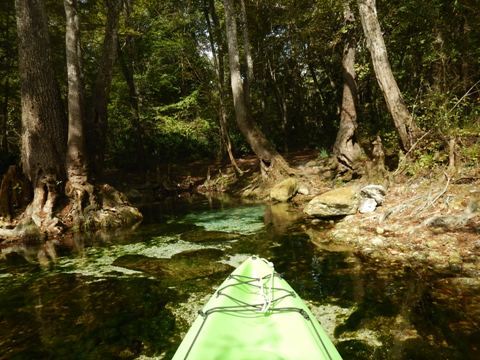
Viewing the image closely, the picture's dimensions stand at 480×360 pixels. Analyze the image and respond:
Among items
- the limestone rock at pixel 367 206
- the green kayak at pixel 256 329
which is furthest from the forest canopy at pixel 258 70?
the green kayak at pixel 256 329

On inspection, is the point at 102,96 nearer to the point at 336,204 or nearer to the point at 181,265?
the point at 181,265

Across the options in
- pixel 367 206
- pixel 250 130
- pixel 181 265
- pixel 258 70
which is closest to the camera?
pixel 181 265

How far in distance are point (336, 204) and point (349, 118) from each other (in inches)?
194

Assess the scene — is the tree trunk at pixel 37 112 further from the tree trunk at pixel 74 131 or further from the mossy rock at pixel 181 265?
the mossy rock at pixel 181 265

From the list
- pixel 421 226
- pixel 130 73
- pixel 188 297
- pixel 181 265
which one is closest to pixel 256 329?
pixel 188 297

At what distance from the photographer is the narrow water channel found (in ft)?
12.2

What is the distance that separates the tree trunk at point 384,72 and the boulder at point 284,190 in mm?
4250

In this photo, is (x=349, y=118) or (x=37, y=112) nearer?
(x=37, y=112)

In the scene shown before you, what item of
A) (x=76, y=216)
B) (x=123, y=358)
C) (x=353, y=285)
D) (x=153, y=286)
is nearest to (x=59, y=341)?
(x=123, y=358)

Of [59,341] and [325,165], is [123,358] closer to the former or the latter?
[59,341]

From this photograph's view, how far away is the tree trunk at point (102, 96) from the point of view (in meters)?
11.9

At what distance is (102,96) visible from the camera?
478 inches

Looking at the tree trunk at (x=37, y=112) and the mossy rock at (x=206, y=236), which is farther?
the tree trunk at (x=37, y=112)

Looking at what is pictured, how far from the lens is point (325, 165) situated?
45.4 ft
